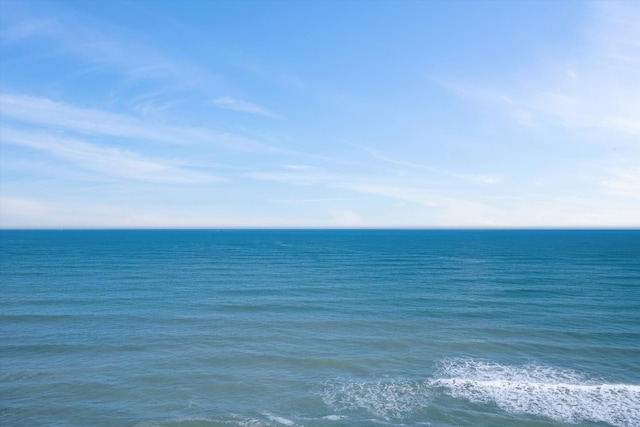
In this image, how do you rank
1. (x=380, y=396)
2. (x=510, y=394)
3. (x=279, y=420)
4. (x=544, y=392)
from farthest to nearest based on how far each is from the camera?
(x=544, y=392), (x=510, y=394), (x=380, y=396), (x=279, y=420)

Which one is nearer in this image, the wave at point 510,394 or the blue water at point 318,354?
the wave at point 510,394

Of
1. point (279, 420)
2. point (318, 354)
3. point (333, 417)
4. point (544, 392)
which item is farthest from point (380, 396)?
point (544, 392)

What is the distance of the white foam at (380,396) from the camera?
75.8ft

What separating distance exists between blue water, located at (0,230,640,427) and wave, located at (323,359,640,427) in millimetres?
116

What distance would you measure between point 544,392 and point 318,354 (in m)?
15.9

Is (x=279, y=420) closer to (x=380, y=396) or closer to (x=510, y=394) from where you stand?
(x=380, y=396)

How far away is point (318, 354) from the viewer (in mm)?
31938

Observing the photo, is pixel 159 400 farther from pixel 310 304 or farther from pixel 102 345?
pixel 310 304

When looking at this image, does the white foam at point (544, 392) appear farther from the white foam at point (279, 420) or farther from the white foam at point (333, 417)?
the white foam at point (279, 420)

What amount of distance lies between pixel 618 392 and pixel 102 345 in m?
38.5

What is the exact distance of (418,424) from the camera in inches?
852

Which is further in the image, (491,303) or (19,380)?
(491,303)

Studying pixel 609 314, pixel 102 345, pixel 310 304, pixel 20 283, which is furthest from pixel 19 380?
pixel 609 314

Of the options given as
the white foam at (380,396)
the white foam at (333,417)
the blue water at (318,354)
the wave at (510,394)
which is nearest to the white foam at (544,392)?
the wave at (510,394)
